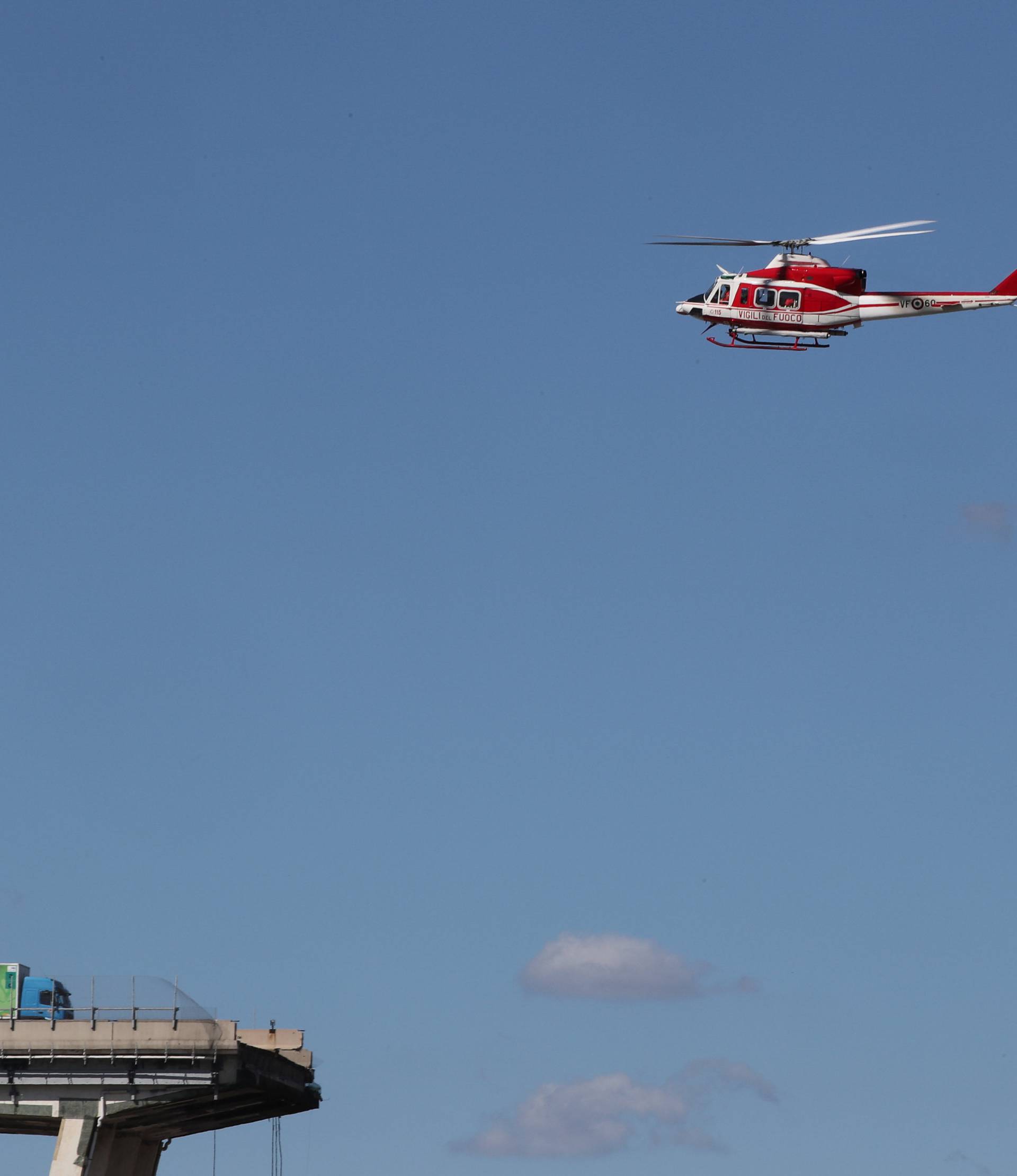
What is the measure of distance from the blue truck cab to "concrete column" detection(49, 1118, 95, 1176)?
17.1 feet

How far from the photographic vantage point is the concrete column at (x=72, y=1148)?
9650 cm

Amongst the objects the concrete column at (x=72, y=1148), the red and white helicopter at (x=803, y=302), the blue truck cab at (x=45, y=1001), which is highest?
the red and white helicopter at (x=803, y=302)

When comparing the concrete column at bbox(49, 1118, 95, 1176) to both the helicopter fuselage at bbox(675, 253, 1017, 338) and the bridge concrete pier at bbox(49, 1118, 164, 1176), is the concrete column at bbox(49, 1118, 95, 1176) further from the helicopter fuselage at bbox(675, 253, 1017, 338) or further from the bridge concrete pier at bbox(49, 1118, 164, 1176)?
the helicopter fuselage at bbox(675, 253, 1017, 338)

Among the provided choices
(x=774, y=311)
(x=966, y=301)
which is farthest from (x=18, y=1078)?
(x=966, y=301)

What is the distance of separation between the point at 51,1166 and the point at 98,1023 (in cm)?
798

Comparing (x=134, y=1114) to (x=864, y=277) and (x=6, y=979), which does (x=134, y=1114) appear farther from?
(x=864, y=277)

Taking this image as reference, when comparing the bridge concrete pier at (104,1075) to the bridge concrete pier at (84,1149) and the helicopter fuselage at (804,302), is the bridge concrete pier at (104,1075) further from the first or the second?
the helicopter fuselage at (804,302)

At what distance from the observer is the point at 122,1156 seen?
104 metres

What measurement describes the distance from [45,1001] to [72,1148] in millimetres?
7400

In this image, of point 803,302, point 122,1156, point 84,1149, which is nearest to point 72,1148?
point 84,1149

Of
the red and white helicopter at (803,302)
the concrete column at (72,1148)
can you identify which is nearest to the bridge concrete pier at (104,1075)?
the concrete column at (72,1148)

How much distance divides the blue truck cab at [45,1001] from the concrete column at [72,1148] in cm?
522

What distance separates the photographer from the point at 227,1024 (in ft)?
311

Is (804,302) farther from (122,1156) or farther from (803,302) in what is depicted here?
(122,1156)
